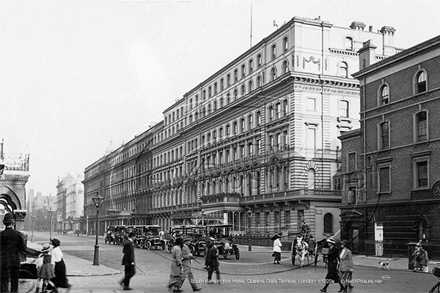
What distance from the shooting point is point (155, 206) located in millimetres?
87312

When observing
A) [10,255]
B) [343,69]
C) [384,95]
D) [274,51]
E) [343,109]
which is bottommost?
[10,255]

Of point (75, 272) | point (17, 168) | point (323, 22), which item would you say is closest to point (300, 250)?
point (75, 272)

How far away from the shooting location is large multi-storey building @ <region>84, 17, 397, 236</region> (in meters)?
55.2

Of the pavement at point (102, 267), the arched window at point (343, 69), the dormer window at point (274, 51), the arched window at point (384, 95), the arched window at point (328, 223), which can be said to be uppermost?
the dormer window at point (274, 51)

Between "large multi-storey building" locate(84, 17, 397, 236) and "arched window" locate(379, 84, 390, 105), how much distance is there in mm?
12422

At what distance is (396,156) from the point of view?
3994 centimetres

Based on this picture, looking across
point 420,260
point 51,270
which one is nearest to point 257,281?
point 51,270

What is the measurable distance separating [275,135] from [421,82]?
22626 mm

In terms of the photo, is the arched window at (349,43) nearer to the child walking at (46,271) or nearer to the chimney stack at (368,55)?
the chimney stack at (368,55)

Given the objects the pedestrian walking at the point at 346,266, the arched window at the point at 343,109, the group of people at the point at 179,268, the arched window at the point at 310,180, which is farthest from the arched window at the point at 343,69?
the group of people at the point at 179,268

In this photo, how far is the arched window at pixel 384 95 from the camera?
4142 cm

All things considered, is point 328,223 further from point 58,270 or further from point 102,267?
point 58,270

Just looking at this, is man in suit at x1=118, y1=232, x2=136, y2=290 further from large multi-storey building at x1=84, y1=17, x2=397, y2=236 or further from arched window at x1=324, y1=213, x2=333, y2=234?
arched window at x1=324, y1=213, x2=333, y2=234

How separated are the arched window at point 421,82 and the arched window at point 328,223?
64.8ft
